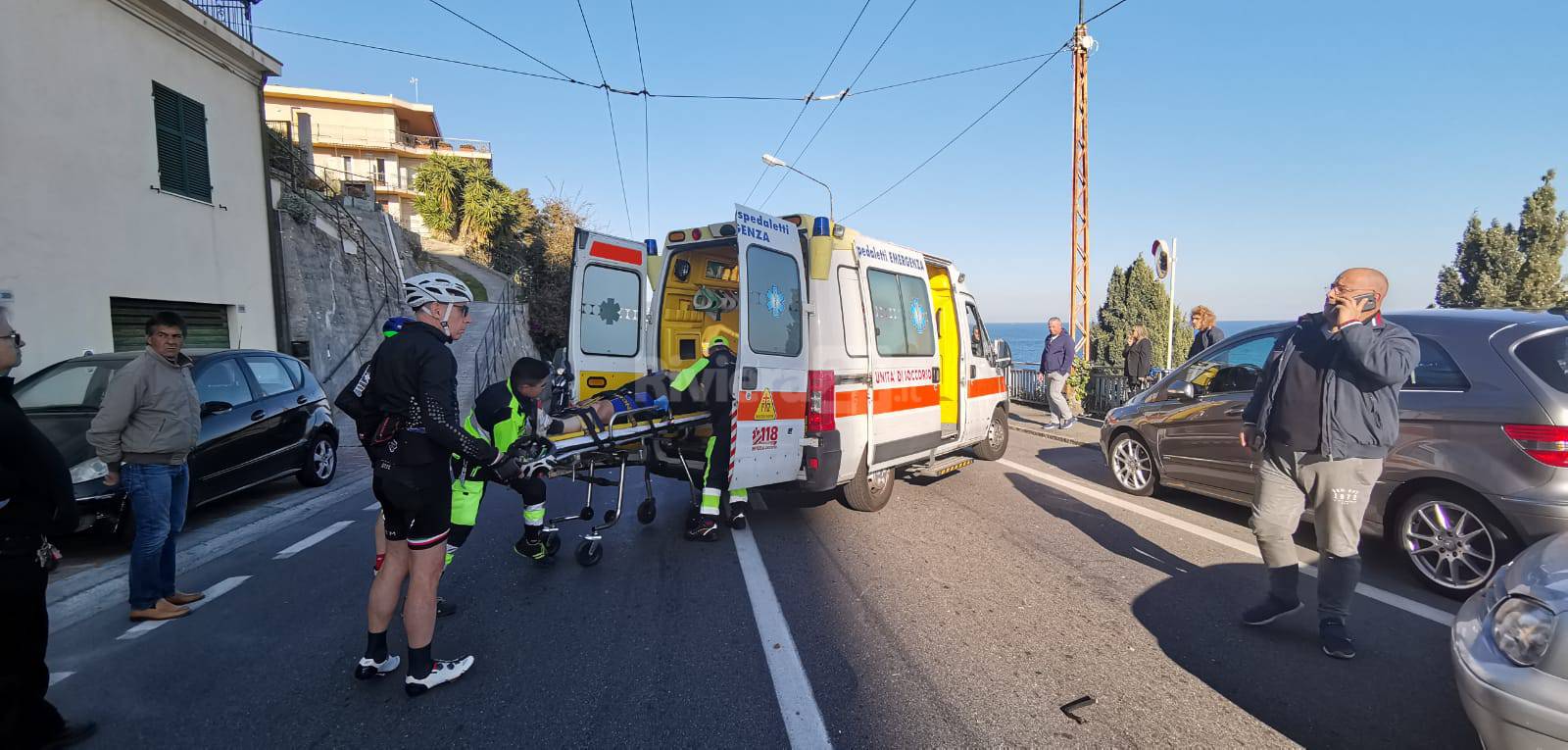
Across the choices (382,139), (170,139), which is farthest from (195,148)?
(382,139)

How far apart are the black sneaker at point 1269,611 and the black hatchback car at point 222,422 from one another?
285 inches

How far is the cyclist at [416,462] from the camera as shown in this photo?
2881 millimetres

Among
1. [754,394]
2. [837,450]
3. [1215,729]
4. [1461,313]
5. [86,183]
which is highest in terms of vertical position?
[86,183]

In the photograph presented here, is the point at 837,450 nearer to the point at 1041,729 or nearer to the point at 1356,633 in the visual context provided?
the point at 1041,729

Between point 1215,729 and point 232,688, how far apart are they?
426 centimetres

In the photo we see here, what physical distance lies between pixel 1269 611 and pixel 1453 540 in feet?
5.01

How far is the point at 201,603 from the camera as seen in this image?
4113mm

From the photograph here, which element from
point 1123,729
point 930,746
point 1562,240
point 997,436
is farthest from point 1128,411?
point 1562,240

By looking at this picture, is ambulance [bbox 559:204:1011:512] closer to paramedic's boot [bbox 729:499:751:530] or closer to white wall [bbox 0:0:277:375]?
paramedic's boot [bbox 729:499:751:530]

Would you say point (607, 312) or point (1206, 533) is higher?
point (607, 312)

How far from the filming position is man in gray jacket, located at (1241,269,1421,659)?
3.20 metres

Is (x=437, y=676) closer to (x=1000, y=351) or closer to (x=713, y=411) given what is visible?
(x=713, y=411)

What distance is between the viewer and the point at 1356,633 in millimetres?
3490

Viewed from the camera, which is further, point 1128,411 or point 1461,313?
point 1128,411
